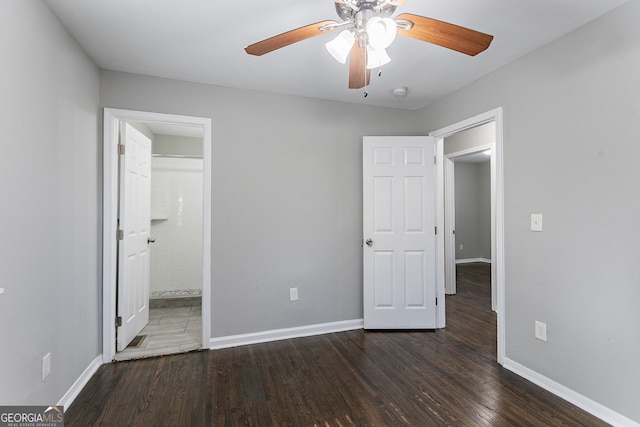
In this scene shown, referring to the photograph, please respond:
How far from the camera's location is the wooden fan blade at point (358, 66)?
5.28 feet

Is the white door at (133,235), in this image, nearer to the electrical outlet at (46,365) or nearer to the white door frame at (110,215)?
the white door frame at (110,215)

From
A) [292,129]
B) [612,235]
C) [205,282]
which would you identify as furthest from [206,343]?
[612,235]

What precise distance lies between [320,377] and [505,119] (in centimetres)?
250

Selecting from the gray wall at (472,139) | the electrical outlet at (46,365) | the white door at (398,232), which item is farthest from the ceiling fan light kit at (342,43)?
the gray wall at (472,139)

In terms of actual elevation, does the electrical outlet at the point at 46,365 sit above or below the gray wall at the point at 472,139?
below

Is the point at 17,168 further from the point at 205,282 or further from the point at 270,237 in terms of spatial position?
the point at 270,237

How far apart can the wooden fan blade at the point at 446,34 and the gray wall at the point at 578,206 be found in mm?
1017

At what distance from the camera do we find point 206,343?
2.74 metres

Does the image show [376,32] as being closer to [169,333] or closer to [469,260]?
[169,333]

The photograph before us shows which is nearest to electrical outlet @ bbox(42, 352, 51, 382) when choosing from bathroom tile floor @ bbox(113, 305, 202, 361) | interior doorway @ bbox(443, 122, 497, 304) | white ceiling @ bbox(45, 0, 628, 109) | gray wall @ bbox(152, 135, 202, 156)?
bathroom tile floor @ bbox(113, 305, 202, 361)

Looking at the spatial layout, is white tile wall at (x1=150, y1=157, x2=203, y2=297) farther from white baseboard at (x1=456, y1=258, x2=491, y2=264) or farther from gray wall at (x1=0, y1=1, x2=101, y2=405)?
white baseboard at (x1=456, y1=258, x2=491, y2=264)

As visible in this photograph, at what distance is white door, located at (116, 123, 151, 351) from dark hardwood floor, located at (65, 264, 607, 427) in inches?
20.0

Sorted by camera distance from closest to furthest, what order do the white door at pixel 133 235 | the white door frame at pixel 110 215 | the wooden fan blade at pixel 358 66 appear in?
1. the wooden fan blade at pixel 358 66
2. the white door frame at pixel 110 215
3. the white door at pixel 133 235

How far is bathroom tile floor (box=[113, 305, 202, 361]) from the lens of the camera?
104 inches
